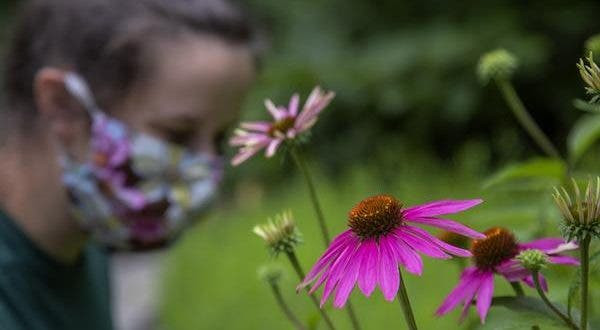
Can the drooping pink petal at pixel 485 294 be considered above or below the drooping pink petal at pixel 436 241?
below

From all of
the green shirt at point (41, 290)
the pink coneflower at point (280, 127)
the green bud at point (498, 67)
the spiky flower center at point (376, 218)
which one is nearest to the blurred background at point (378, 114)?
the green shirt at point (41, 290)

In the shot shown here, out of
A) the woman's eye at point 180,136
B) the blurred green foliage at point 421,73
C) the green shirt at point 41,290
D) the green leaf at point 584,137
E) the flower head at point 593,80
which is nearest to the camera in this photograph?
Result: the flower head at point 593,80

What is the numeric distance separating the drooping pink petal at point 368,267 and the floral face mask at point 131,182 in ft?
2.47

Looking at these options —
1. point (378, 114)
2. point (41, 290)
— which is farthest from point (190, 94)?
point (378, 114)

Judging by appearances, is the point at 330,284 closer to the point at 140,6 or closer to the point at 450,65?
the point at 140,6

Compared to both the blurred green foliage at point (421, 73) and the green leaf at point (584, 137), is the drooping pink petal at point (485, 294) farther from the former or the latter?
the blurred green foliage at point (421, 73)

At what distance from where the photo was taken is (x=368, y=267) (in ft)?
0.98

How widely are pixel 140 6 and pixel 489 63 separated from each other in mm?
652

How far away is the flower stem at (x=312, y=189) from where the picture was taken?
390mm

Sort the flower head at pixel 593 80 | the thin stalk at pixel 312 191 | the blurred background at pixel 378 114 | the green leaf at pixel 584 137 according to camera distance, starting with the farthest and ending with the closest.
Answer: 1. the blurred background at pixel 378 114
2. the green leaf at pixel 584 137
3. the thin stalk at pixel 312 191
4. the flower head at pixel 593 80

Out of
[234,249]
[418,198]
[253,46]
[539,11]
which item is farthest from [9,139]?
[539,11]

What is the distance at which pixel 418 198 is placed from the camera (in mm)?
2133

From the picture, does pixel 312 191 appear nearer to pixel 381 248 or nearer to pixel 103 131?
pixel 381 248

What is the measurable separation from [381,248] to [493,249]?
5cm
